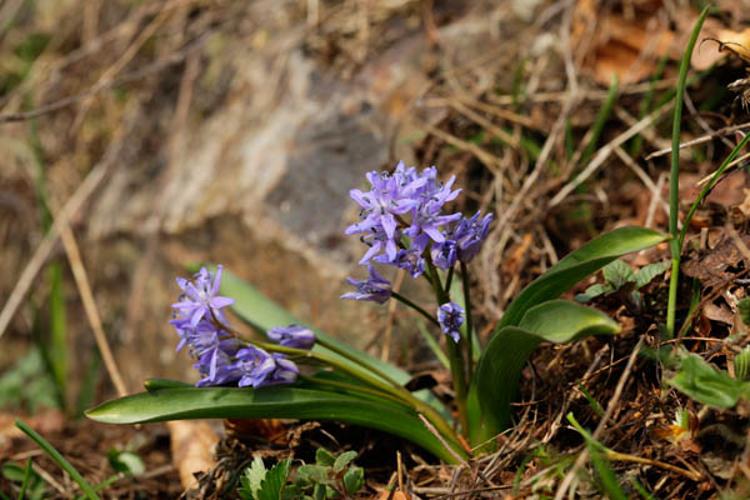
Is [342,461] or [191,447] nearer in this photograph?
[342,461]

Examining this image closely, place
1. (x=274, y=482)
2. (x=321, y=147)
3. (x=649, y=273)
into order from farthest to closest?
(x=321, y=147) < (x=649, y=273) < (x=274, y=482)

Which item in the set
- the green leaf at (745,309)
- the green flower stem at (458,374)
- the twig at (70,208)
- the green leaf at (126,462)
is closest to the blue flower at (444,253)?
the green flower stem at (458,374)

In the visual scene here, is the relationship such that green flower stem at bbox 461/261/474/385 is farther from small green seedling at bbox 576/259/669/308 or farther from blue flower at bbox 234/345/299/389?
blue flower at bbox 234/345/299/389

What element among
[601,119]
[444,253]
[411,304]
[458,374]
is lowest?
[458,374]

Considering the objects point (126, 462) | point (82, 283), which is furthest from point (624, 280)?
point (82, 283)

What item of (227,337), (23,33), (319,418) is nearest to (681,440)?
(319,418)

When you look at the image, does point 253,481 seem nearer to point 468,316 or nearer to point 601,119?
point 468,316
